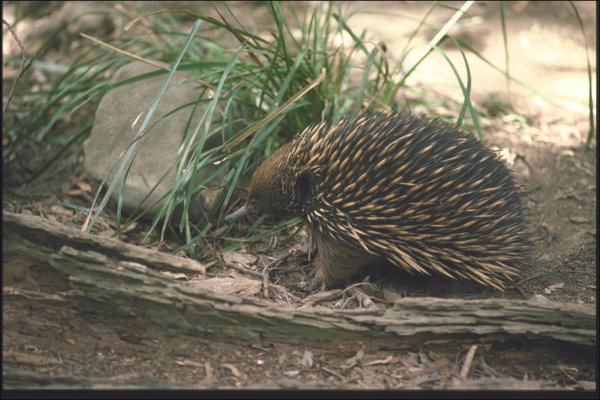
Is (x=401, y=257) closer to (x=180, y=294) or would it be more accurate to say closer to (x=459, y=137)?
(x=459, y=137)

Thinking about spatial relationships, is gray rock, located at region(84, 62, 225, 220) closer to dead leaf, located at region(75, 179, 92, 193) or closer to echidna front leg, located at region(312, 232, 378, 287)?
dead leaf, located at region(75, 179, 92, 193)

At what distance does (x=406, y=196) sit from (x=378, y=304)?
63cm

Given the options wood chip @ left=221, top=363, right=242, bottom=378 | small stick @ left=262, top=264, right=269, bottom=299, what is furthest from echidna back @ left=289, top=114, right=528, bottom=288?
wood chip @ left=221, top=363, right=242, bottom=378

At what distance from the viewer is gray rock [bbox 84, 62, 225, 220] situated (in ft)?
12.9

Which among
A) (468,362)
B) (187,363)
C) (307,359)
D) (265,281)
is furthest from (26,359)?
(468,362)

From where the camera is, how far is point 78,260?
257cm

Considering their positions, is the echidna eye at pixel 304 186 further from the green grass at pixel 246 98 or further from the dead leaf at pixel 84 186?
the dead leaf at pixel 84 186

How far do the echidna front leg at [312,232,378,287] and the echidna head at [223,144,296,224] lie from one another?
25cm

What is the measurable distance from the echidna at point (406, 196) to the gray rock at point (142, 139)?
0.81 metres

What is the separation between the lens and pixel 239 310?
2572 mm

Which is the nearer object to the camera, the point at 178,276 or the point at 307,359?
the point at 307,359

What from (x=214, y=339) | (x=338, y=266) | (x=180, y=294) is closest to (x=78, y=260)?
(x=180, y=294)

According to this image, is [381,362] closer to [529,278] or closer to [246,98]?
[529,278]

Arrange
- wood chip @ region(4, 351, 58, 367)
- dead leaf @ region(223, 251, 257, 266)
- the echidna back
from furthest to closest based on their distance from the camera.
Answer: dead leaf @ region(223, 251, 257, 266)
the echidna back
wood chip @ region(4, 351, 58, 367)
